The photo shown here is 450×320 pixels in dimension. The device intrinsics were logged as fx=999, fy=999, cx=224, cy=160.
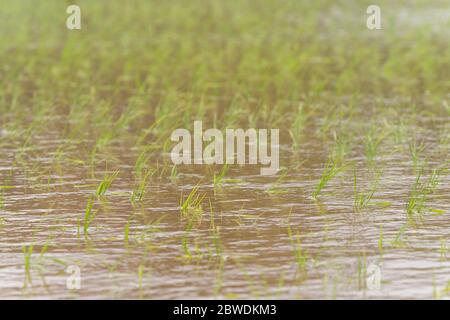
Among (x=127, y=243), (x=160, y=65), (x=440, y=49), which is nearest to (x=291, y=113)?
(x=160, y=65)

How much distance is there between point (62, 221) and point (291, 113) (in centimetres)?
486

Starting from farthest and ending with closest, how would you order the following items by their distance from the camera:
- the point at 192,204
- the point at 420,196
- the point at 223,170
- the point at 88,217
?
the point at 223,170 → the point at 420,196 → the point at 192,204 → the point at 88,217

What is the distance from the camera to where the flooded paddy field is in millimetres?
→ 6477

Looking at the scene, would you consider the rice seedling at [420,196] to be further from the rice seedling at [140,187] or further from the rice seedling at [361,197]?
the rice seedling at [140,187]

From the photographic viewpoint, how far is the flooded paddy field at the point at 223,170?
648 cm

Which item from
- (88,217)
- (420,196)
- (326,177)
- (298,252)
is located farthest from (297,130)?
(298,252)

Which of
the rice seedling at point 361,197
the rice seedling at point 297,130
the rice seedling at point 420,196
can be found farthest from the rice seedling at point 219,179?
the rice seedling at point 420,196

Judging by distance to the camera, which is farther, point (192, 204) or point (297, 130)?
point (297, 130)

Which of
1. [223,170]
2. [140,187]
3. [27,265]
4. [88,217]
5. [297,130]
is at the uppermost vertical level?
[297,130]

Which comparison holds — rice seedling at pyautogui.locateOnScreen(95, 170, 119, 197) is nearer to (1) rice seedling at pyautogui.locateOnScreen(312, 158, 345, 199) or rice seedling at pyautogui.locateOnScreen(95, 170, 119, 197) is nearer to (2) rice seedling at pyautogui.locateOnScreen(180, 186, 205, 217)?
Answer: (2) rice seedling at pyautogui.locateOnScreen(180, 186, 205, 217)

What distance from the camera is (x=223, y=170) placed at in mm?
8797

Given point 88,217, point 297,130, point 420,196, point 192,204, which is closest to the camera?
point 88,217

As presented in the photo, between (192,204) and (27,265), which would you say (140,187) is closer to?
(192,204)
